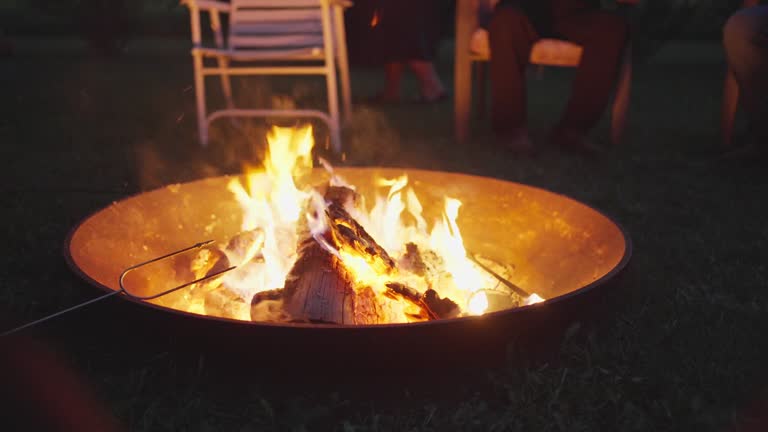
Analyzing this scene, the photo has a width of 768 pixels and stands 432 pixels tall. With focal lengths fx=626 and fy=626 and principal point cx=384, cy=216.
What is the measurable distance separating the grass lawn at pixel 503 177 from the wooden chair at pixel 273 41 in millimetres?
260

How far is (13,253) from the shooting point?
234 centimetres

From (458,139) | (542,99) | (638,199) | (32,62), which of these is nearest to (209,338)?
(638,199)

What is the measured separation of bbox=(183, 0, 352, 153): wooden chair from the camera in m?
3.97

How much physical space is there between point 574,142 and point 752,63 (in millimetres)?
1050

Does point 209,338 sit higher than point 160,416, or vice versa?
point 209,338

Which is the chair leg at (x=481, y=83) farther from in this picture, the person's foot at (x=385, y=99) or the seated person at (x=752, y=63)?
the seated person at (x=752, y=63)

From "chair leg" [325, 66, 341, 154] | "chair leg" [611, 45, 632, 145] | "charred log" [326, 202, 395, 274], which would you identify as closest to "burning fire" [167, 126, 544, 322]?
"charred log" [326, 202, 395, 274]

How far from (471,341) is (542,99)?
517 cm

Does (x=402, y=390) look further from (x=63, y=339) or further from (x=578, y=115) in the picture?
(x=578, y=115)

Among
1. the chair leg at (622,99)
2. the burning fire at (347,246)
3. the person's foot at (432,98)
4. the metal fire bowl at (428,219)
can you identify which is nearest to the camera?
the metal fire bowl at (428,219)

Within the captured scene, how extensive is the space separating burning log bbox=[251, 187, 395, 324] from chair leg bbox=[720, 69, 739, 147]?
10.6 ft

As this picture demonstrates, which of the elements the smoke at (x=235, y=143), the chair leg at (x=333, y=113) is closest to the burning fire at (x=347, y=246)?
the smoke at (x=235, y=143)

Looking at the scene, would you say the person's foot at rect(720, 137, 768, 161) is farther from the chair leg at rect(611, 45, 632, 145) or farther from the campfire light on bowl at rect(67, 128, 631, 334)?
the campfire light on bowl at rect(67, 128, 631, 334)

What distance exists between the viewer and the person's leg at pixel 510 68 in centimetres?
379
